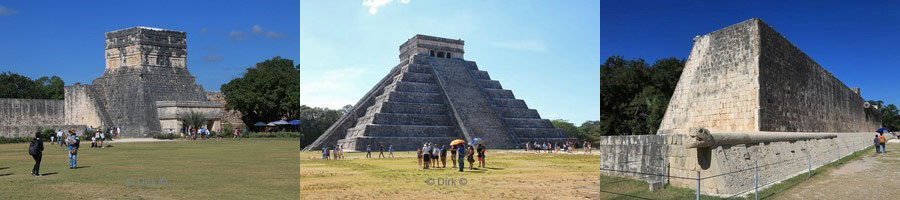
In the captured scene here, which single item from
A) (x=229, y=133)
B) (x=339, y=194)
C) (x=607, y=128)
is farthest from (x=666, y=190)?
(x=229, y=133)

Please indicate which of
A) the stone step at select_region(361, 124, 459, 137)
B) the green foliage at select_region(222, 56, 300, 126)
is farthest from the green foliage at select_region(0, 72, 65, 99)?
the stone step at select_region(361, 124, 459, 137)

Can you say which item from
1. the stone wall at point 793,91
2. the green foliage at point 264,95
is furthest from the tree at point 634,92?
the green foliage at point 264,95

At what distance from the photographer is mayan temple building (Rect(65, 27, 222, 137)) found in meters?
43.2

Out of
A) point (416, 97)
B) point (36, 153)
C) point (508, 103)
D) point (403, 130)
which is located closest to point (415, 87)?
point (416, 97)

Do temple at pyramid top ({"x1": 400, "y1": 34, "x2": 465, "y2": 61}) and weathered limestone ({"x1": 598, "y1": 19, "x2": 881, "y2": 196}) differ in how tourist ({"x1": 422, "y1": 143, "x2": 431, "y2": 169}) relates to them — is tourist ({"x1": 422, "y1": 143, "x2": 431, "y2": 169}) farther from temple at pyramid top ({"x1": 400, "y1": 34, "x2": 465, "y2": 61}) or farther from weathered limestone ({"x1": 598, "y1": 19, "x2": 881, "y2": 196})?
weathered limestone ({"x1": 598, "y1": 19, "x2": 881, "y2": 196})

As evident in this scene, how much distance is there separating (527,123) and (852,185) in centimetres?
2318

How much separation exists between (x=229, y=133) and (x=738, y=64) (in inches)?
1189

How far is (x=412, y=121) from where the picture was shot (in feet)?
98.7

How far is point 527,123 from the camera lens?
3428 cm

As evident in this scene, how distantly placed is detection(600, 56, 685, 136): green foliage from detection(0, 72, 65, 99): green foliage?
44.2 meters

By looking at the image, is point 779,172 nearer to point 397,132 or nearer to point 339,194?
point 339,194

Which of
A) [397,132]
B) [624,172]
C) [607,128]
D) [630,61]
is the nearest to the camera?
[624,172]

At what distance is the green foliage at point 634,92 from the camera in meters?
35.4

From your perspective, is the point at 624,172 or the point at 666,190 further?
the point at 624,172
